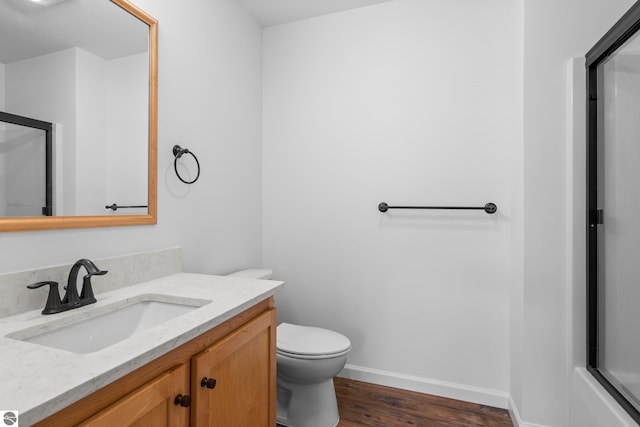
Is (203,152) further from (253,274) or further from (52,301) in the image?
(52,301)

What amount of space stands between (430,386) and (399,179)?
1265 mm

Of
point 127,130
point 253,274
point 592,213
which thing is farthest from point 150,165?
point 592,213

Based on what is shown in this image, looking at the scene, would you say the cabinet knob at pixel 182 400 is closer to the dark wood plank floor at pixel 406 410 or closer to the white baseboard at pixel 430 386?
the dark wood plank floor at pixel 406 410

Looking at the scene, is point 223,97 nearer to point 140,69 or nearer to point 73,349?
point 140,69

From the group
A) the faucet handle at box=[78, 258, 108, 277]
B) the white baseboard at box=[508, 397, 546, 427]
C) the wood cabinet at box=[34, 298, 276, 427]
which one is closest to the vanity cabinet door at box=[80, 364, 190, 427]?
the wood cabinet at box=[34, 298, 276, 427]

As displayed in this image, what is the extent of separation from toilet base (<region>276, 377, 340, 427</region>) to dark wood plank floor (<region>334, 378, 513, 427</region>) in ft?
0.29

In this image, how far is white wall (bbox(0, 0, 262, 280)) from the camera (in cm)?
124

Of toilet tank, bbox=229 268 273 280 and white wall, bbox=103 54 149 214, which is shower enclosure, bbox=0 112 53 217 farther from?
toilet tank, bbox=229 268 273 280

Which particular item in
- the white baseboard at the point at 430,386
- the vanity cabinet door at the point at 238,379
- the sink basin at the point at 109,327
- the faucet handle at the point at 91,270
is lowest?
the white baseboard at the point at 430,386

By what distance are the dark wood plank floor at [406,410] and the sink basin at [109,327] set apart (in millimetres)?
1112

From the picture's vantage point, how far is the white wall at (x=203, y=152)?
1235 mm

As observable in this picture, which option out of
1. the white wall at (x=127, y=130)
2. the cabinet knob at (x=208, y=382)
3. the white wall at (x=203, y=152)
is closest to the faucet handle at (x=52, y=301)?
the white wall at (x=203, y=152)

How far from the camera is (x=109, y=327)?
3.58ft

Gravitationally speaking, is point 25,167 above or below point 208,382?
above
